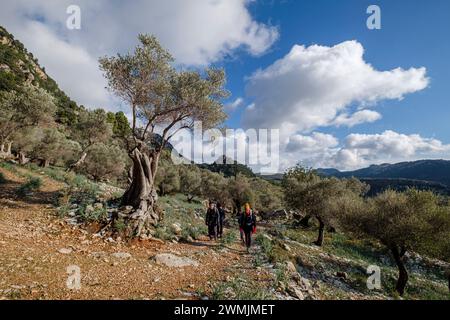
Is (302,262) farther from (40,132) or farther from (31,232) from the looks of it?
(40,132)

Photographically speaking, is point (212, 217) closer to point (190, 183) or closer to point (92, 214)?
point (92, 214)

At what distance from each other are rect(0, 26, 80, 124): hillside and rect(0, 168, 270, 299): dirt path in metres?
97.3

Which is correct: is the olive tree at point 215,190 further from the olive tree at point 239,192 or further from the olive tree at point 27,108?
the olive tree at point 27,108

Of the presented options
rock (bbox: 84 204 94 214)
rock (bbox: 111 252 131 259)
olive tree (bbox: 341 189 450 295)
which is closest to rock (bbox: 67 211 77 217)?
rock (bbox: 84 204 94 214)

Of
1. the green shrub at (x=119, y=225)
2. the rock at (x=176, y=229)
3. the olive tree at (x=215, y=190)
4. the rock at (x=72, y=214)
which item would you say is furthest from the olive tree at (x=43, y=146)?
the rock at (x=176, y=229)

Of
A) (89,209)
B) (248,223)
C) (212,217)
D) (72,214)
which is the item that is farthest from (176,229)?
(72,214)

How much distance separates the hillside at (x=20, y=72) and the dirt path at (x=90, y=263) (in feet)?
319

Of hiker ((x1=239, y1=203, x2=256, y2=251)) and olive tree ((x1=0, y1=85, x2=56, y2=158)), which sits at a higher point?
olive tree ((x1=0, y1=85, x2=56, y2=158))

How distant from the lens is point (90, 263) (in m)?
10.5

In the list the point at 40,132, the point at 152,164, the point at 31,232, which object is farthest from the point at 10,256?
the point at 40,132

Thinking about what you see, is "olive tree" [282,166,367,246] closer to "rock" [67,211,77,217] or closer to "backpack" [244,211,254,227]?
"backpack" [244,211,254,227]

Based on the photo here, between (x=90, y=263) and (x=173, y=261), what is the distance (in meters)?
3.46

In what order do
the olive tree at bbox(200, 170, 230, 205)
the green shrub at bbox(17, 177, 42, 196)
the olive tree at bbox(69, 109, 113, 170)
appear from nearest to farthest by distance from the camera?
the green shrub at bbox(17, 177, 42, 196) < the olive tree at bbox(69, 109, 113, 170) < the olive tree at bbox(200, 170, 230, 205)

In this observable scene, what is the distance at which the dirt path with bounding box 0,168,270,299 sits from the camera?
817 cm
